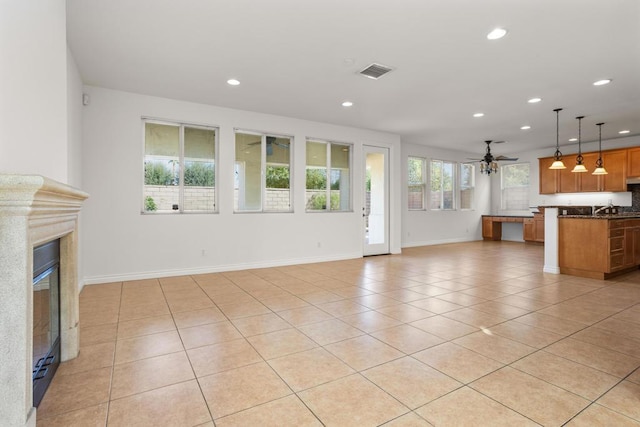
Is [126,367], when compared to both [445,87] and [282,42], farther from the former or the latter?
[445,87]

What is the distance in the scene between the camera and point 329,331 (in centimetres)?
292

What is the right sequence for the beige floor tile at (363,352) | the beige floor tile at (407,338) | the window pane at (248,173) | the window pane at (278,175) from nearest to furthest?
the beige floor tile at (363,352), the beige floor tile at (407,338), the window pane at (248,173), the window pane at (278,175)

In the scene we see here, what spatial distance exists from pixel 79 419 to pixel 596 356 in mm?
3398

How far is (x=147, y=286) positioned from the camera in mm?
4508

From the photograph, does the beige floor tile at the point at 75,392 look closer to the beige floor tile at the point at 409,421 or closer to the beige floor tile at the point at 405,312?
the beige floor tile at the point at 409,421

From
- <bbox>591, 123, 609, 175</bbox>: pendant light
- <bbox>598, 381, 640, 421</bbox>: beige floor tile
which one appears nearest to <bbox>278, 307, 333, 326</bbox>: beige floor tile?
<bbox>598, 381, 640, 421</bbox>: beige floor tile

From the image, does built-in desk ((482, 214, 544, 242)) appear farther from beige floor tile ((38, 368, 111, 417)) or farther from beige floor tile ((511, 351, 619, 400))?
beige floor tile ((38, 368, 111, 417))

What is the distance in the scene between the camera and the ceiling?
2.84 meters

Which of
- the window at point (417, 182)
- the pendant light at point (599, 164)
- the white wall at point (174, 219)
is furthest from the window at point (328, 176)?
the pendant light at point (599, 164)

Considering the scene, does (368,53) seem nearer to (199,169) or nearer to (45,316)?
(199,169)

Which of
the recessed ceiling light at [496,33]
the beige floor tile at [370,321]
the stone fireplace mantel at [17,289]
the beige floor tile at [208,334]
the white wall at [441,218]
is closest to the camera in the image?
the stone fireplace mantel at [17,289]

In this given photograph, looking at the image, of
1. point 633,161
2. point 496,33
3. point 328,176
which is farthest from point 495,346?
point 633,161

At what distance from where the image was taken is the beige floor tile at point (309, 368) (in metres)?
2.09

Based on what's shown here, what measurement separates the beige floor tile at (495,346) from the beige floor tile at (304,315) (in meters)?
1.26
